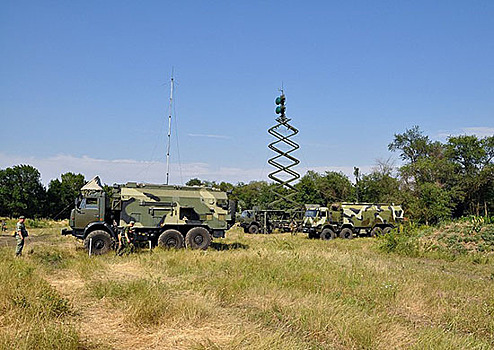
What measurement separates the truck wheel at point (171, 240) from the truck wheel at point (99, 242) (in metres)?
1.96

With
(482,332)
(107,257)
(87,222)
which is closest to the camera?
(482,332)

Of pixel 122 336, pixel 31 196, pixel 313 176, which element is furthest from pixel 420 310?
pixel 313 176

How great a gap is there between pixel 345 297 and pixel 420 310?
1370 mm

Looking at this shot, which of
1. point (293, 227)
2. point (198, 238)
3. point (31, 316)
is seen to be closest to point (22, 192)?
point (293, 227)

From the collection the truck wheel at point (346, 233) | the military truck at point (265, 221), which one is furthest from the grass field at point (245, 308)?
the military truck at point (265, 221)

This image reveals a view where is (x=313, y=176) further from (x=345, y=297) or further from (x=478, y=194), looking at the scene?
(x=345, y=297)

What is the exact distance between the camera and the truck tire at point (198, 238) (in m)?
17.0

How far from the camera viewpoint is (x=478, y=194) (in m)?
49.0

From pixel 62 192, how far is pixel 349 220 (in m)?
43.6

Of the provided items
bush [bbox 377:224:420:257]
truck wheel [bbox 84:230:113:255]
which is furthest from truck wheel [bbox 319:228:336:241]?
truck wheel [bbox 84:230:113:255]

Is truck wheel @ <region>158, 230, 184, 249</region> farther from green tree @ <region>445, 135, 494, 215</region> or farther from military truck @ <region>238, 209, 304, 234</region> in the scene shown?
green tree @ <region>445, 135, 494, 215</region>

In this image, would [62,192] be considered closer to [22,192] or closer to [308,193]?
[22,192]

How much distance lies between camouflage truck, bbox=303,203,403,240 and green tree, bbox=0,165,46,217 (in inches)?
1549

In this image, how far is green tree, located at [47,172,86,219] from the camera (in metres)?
56.3
